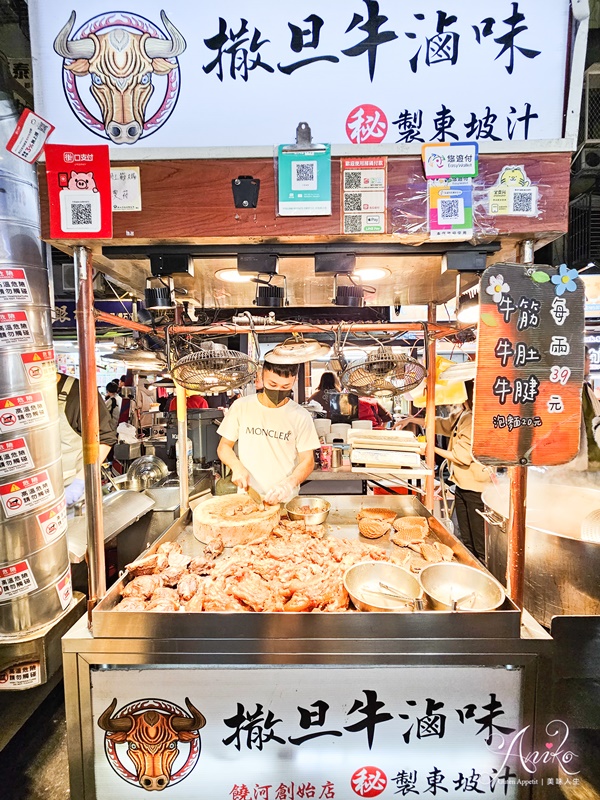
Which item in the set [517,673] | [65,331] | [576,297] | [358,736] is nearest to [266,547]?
[358,736]

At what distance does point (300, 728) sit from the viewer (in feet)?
5.82

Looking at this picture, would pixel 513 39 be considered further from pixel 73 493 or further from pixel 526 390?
pixel 73 493

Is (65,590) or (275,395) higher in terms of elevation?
(275,395)

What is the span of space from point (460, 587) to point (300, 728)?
41.8 inches

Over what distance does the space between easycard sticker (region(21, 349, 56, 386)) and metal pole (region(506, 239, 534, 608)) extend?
3091mm

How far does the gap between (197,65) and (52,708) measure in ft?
15.7

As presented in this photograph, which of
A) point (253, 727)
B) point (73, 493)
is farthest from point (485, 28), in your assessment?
point (73, 493)

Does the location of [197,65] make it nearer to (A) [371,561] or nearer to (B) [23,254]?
(B) [23,254]

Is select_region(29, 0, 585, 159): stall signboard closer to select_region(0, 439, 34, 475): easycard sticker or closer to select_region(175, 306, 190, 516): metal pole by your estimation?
select_region(175, 306, 190, 516): metal pole

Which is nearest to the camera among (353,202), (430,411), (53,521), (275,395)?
(353,202)

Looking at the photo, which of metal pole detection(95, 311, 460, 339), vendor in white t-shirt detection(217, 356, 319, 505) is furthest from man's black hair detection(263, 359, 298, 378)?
metal pole detection(95, 311, 460, 339)

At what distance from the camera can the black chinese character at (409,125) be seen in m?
1.80

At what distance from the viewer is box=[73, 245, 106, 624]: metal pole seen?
1.89 meters

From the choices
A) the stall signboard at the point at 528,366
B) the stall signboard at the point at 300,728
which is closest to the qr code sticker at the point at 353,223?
the stall signboard at the point at 528,366
